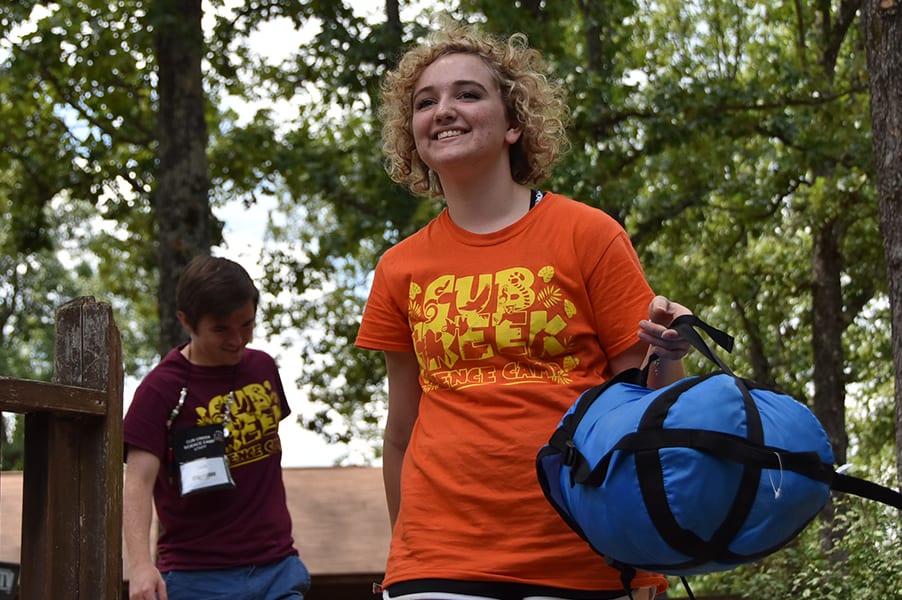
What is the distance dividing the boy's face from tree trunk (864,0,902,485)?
9.71ft

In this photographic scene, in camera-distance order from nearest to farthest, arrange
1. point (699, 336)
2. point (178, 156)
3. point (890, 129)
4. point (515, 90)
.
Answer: point (699, 336)
point (515, 90)
point (890, 129)
point (178, 156)

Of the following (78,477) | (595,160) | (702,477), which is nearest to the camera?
(702,477)

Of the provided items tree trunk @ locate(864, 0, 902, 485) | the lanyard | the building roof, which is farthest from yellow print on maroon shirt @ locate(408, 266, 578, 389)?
the building roof

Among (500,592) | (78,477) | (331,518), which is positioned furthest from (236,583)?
(331,518)

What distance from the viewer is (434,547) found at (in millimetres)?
2742

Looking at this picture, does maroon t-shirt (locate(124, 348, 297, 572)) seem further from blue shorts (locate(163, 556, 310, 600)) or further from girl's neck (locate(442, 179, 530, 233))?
girl's neck (locate(442, 179, 530, 233))

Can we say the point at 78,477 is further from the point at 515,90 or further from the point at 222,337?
the point at 515,90

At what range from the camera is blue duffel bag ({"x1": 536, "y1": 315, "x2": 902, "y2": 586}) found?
2.18 meters

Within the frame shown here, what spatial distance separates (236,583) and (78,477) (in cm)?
81

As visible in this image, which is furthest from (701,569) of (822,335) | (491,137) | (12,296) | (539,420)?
(12,296)

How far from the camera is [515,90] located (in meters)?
3.16

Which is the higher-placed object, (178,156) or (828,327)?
(178,156)

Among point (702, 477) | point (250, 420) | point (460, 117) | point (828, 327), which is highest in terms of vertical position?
point (828, 327)

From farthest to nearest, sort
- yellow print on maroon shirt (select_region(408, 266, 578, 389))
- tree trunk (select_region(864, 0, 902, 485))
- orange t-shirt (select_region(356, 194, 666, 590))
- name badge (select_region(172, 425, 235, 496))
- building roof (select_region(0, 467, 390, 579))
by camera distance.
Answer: building roof (select_region(0, 467, 390, 579))
tree trunk (select_region(864, 0, 902, 485))
name badge (select_region(172, 425, 235, 496))
yellow print on maroon shirt (select_region(408, 266, 578, 389))
orange t-shirt (select_region(356, 194, 666, 590))
